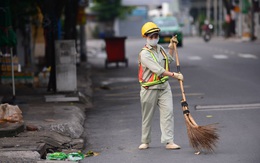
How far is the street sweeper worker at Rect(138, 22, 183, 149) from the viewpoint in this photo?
10.4 meters

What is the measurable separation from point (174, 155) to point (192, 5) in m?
106

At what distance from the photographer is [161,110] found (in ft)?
34.7

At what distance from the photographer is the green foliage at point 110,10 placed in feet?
284

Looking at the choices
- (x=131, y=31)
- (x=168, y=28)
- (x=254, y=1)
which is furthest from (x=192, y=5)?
(x=168, y=28)

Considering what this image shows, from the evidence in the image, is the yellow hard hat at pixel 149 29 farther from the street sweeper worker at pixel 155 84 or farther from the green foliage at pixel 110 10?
the green foliage at pixel 110 10

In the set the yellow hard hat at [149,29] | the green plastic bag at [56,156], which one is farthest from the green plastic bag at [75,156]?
the yellow hard hat at [149,29]

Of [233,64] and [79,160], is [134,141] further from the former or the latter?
[233,64]

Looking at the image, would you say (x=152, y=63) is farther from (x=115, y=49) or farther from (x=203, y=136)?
(x=115, y=49)

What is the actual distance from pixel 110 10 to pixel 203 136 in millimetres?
78441

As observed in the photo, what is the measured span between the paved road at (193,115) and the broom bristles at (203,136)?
135 millimetres

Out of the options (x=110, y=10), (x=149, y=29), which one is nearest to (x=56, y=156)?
(x=149, y=29)

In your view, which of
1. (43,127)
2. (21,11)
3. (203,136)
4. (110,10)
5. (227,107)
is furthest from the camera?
(110,10)

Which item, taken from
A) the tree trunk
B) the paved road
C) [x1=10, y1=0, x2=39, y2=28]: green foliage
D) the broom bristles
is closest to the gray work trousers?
the paved road

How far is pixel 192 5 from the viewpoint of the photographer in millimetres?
114938
